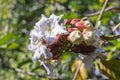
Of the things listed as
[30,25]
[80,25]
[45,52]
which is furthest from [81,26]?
[30,25]

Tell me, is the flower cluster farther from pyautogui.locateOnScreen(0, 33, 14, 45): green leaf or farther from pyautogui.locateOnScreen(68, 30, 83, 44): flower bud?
pyautogui.locateOnScreen(0, 33, 14, 45): green leaf

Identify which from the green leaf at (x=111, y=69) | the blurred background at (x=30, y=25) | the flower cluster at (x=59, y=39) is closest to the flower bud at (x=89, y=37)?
the flower cluster at (x=59, y=39)

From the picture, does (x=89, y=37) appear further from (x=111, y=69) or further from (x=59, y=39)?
(x=111, y=69)

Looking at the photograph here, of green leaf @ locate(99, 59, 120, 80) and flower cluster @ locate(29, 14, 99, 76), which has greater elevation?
flower cluster @ locate(29, 14, 99, 76)

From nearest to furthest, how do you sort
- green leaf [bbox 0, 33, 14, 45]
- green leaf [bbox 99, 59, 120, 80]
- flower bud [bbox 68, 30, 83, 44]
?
flower bud [bbox 68, 30, 83, 44] → green leaf [bbox 99, 59, 120, 80] → green leaf [bbox 0, 33, 14, 45]

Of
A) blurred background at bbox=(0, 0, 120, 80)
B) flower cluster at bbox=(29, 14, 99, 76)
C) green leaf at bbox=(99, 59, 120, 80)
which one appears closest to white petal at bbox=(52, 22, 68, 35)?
flower cluster at bbox=(29, 14, 99, 76)

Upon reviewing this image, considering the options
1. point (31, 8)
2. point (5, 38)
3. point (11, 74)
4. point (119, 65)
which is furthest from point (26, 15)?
point (119, 65)

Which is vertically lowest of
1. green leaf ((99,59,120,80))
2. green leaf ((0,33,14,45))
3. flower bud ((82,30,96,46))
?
green leaf ((99,59,120,80))
